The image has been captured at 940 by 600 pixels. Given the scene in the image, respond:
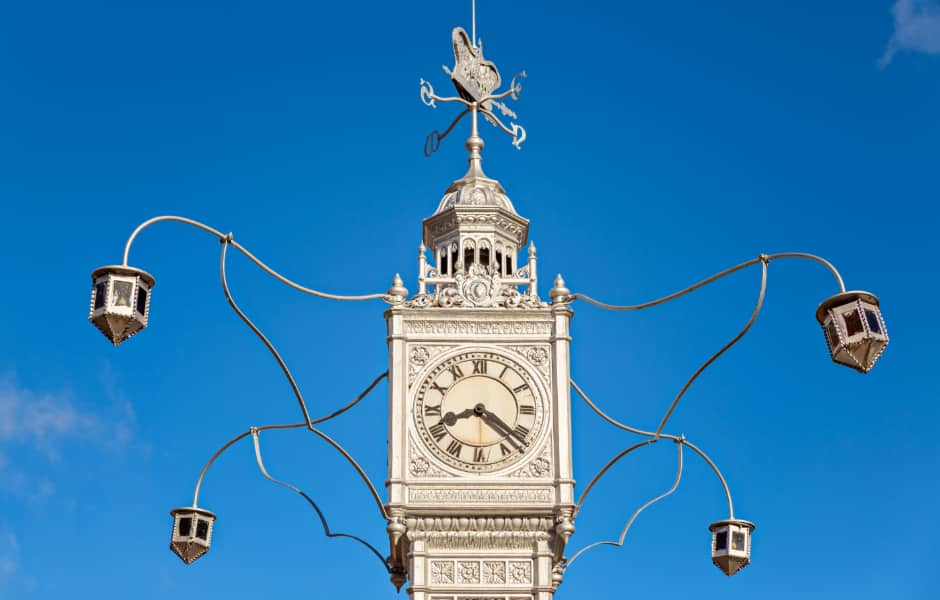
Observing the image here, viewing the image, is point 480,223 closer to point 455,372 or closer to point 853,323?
point 455,372

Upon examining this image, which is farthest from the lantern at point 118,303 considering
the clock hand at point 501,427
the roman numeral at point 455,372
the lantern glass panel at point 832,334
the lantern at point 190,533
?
the lantern glass panel at point 832,334

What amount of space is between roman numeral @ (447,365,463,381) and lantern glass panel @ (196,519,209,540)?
4.31 m

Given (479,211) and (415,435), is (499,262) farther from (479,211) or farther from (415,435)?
(415,435)

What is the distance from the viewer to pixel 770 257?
2544 centimetres

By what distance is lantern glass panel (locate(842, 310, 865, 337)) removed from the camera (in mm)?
22734

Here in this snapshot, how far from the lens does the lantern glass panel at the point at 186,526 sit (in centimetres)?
2683

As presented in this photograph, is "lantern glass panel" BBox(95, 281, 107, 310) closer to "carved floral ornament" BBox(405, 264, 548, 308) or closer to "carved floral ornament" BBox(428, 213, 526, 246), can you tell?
"carved floral ornament" BBox(405, 264, 548, 308)

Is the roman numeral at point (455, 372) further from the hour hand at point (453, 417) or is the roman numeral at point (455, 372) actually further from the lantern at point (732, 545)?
the lantern at point (732, 545)

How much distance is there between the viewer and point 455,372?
27781 millimetres

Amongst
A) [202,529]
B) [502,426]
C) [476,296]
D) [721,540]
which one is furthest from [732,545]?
[202,529]

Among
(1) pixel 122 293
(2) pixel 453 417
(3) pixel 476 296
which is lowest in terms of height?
(1) pixel 122 293

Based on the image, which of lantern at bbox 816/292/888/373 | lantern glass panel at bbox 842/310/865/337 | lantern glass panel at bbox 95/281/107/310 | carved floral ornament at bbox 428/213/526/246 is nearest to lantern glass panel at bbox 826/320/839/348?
lantern at bbox 816/292/888/373

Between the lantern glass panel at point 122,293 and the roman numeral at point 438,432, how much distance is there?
19.5 ft

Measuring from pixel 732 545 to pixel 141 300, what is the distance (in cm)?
1003
